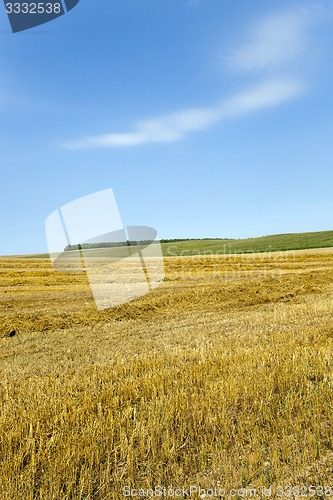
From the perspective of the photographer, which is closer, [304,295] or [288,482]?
[288,482]

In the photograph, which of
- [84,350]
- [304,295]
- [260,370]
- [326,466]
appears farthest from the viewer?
[304,295]

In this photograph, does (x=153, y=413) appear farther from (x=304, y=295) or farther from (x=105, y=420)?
(x=304, y=295)

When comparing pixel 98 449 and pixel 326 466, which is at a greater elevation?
pixel 98 449

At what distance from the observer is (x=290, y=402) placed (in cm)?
451

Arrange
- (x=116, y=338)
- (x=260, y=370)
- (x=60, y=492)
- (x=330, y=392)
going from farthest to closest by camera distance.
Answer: (x=116, y=338)
(x=260, y=370)
(x=330, y=392)
(x=60, y=492)

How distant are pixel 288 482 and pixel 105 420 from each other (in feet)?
6.60

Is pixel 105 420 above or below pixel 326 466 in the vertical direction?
above

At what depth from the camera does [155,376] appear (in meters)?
5.64

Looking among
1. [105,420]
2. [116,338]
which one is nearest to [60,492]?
[105,420]

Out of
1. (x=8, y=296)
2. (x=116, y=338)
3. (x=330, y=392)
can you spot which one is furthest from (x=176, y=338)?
(x=8, y=296)

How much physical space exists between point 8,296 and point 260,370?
57.0 feet

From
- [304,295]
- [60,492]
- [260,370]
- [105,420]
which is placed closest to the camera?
[60,492]

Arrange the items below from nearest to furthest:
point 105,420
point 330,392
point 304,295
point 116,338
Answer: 1. point 105,420
2. point 330,392
3. point 116,338
4. point 304,295

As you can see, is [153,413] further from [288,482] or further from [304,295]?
[304,295]
